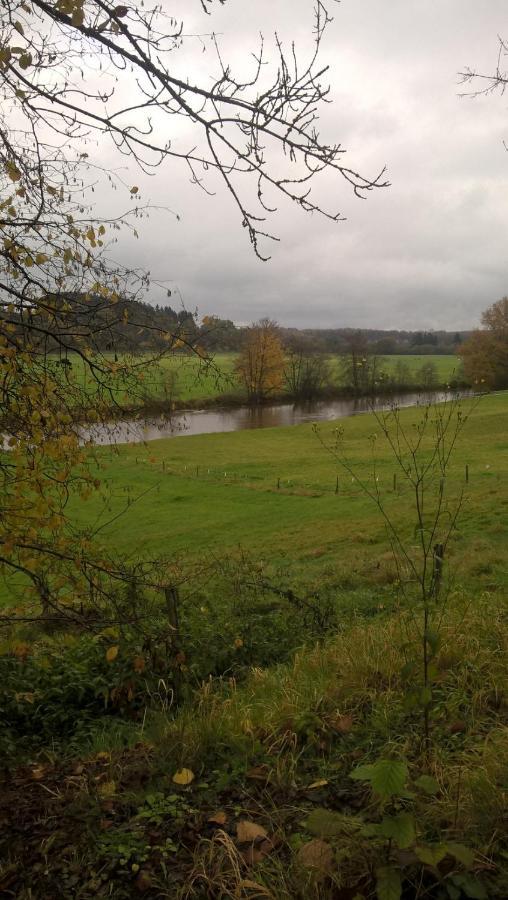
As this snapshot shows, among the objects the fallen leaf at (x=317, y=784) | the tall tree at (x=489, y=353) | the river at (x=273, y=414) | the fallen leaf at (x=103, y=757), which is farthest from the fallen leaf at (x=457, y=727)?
the tall tree at (x=489, y=353)

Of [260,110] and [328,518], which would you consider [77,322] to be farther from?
[328,518]

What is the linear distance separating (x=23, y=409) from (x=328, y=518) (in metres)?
16.4

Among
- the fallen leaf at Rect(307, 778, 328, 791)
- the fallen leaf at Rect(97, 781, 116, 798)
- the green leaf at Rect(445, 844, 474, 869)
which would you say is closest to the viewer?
the green leaf at Rect(445, 844, 474, 869)

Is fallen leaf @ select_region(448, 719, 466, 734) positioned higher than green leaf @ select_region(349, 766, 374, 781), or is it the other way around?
green leaf @ select_region(349, 766, 374, 781)

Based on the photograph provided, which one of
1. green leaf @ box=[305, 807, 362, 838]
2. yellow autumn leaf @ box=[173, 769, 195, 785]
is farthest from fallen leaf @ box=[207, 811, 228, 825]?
green leaf @ box=[305, 807, 362, 838]

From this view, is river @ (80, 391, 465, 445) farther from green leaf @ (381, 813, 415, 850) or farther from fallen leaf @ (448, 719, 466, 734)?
green leaf @ (381, 813, 415, 850)

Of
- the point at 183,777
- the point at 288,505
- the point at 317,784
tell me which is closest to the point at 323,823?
the point at 317,784

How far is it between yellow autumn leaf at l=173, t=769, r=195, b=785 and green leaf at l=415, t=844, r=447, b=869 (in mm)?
1600

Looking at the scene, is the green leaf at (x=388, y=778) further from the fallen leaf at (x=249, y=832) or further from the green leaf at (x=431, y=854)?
the fallen leaf at (x=249, y=832)

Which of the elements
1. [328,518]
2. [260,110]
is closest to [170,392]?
[260,110]

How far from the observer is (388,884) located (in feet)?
6.63

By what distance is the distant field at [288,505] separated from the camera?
468 inches

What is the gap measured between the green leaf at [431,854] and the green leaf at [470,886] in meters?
0.11

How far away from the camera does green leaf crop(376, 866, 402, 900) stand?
1.99 m
